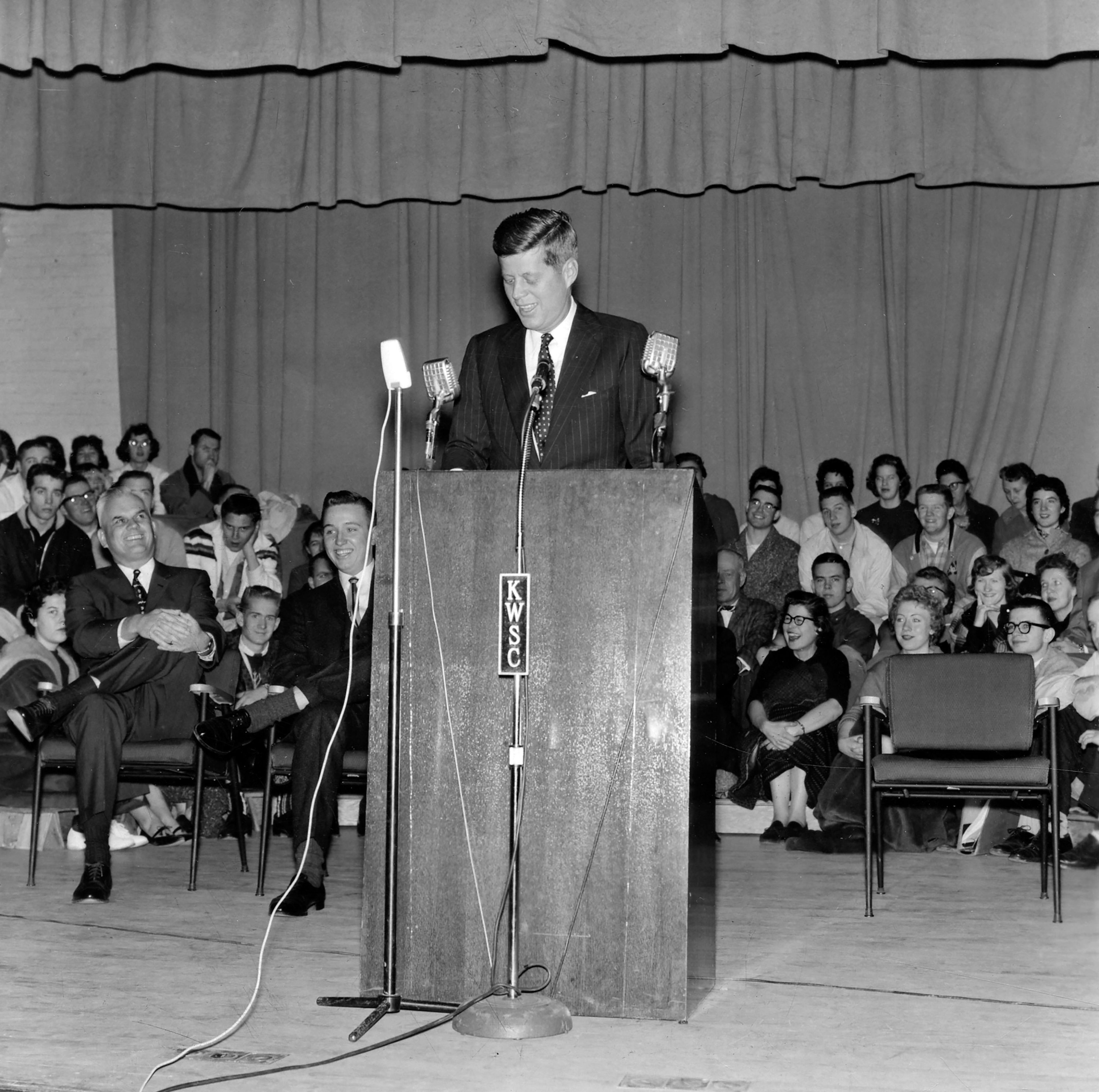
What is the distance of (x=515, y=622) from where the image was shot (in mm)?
2893

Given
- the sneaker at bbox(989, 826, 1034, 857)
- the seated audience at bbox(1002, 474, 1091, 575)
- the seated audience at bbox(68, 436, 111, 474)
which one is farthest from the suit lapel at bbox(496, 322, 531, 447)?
the seated audience at bbox(68, 436, 111, 474)

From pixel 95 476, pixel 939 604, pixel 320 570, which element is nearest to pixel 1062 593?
pixel 939 604

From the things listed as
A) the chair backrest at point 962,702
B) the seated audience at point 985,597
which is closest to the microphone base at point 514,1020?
the chair backrest at point 962,702

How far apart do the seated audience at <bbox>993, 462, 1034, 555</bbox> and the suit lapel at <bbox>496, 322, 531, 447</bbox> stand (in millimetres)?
4408

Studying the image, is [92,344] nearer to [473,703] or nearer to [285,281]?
[285,281]

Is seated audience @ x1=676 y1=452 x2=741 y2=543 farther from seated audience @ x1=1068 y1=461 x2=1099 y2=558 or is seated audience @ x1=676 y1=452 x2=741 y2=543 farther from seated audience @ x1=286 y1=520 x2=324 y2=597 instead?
seated audience @ x1=286 y1=520 x2=324 y2=597

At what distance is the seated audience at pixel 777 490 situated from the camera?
745cm

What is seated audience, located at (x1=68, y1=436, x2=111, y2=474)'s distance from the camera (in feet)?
25.9

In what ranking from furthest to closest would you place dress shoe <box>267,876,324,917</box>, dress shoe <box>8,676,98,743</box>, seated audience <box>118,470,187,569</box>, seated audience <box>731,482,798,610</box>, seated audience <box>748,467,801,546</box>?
1. seated audience <box>748,467,801,546</box>
2. seated audience <box>118,470,187,569</box>
3. seated audience <box>731,482,798,610</box>
4. dress shoe <box>8,676,98,743</box>
5. dress shoe <box>267,876,324,917</box>

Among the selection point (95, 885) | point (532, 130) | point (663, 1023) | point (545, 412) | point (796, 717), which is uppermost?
point (532, 130)

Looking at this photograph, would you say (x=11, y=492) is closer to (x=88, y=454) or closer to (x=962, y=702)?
(x=88, y=454)

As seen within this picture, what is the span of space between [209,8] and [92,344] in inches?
140

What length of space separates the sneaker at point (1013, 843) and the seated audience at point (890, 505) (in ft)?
7.99

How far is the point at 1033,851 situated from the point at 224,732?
273cm
